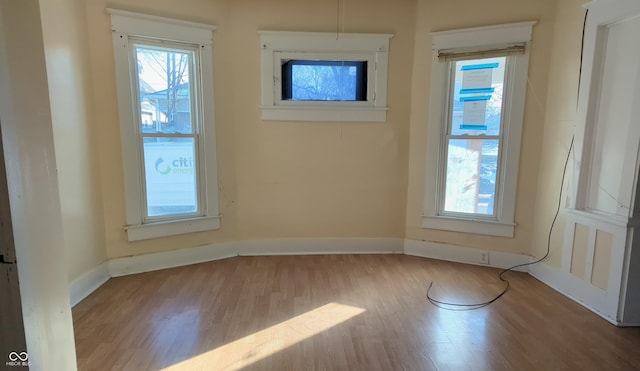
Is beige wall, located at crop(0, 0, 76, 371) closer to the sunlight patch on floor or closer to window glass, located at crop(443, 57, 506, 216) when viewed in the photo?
the sunlight patch on floor

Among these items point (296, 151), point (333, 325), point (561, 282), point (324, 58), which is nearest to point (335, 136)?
point (296, 151)

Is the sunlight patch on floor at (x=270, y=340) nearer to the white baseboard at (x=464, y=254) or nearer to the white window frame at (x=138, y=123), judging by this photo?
the white baseboard at (x=464, y=254)

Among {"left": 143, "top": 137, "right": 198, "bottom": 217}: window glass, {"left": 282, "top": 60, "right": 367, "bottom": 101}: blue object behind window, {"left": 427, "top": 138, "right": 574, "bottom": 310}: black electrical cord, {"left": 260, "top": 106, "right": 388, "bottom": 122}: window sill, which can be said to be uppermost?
{"left": 282, "top": 60, "right": 367, "bottom": 101}: blue object behind window

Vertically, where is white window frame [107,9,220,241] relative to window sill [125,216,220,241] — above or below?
above

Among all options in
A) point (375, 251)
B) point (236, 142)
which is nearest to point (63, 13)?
point (236, 142)

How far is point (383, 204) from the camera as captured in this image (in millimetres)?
3818

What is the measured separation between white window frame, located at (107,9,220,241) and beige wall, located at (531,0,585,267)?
10.5 ft

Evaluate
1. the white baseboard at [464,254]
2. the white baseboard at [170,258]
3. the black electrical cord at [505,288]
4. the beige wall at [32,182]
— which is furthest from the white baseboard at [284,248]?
the beige wall at [32,182]

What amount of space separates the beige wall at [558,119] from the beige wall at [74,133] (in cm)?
405

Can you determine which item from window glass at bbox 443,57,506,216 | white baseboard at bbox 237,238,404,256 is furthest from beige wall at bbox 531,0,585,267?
white baseboard at bbox 237,238,404,256

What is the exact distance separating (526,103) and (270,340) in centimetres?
304

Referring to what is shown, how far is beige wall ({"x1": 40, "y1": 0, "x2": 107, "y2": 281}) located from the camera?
2.44 m

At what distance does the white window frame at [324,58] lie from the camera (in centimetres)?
349

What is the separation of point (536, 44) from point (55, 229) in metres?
3.74
